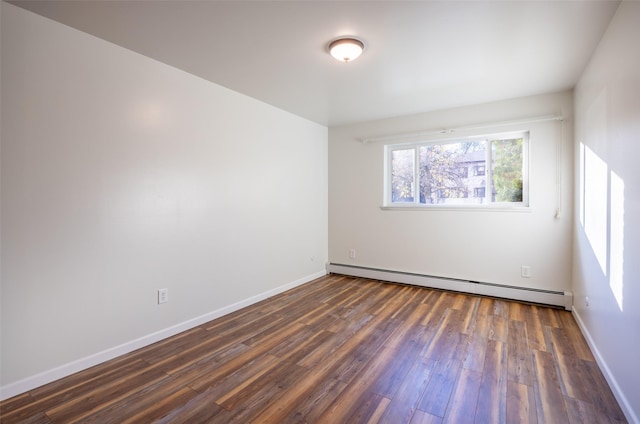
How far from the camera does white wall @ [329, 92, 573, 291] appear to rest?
129 inches

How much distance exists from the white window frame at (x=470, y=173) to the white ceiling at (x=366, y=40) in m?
0.57

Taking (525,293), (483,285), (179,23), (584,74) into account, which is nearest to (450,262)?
(483,285)

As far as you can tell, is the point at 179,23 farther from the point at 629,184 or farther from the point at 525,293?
the point at 525,293

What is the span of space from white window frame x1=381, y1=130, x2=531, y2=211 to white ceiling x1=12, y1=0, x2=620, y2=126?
572 mm

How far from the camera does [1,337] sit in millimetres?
1732

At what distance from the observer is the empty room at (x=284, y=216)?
176 cm

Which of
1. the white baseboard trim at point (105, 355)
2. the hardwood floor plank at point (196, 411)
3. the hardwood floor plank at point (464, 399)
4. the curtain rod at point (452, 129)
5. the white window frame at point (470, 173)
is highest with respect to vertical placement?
the curtain rod at point (452, 129)

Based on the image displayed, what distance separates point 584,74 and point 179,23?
3430 mm

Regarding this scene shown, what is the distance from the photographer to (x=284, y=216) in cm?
396

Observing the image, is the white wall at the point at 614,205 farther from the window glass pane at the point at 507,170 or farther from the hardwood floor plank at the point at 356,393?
the hardwood floor plank at the point at 356,393

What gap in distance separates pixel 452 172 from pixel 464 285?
149 cm

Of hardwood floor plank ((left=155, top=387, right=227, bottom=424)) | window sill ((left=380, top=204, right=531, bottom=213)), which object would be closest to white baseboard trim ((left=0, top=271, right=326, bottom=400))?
hardwood floor plank ((left=155, top=387, right=227, bottom=424))

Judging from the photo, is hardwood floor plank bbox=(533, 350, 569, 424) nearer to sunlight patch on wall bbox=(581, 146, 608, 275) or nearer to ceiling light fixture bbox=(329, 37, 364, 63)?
sunlight patch on wall bbox=(581, 146, 608, 275)

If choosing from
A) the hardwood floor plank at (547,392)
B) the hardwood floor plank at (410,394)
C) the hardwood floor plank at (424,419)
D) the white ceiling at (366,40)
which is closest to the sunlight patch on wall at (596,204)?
the hardwood floor plank at (547,392)
